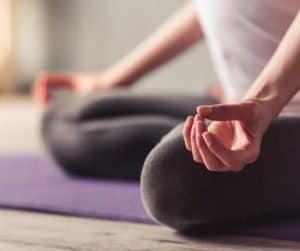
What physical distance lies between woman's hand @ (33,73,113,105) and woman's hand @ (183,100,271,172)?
2.24 ft

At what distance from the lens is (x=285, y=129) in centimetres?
83

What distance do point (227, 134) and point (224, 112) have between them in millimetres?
26

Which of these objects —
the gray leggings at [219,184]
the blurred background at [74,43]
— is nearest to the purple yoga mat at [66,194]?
the gray leggings at [219,184]

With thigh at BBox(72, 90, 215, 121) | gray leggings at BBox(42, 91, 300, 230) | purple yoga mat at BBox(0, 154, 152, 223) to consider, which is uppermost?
gray leggings at BBox(42, 91, 300, 230)

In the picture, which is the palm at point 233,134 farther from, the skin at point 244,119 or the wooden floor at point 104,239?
the wooden floor at point 104,239

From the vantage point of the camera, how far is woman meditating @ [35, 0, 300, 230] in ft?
2.39

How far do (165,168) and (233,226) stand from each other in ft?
0.37

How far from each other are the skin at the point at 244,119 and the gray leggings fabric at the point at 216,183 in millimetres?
70

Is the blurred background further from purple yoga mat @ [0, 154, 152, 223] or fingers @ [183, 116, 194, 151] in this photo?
fingers @ [183, 116, 194, 151]

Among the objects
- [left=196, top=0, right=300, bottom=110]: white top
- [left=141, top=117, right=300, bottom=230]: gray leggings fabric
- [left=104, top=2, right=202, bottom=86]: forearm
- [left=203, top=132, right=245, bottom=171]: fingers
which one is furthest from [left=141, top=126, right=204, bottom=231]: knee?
[left=104, top=2, right=202, bottom=86]: forearm

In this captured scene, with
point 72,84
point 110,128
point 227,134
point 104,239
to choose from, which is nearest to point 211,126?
point 227,134

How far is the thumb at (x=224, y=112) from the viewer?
713mm

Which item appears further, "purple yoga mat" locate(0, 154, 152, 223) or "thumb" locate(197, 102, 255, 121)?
"purple yoga mat" locate(0, 154, 152, 223)

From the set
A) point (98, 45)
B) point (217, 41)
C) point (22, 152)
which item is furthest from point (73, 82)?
point (98, 45)
